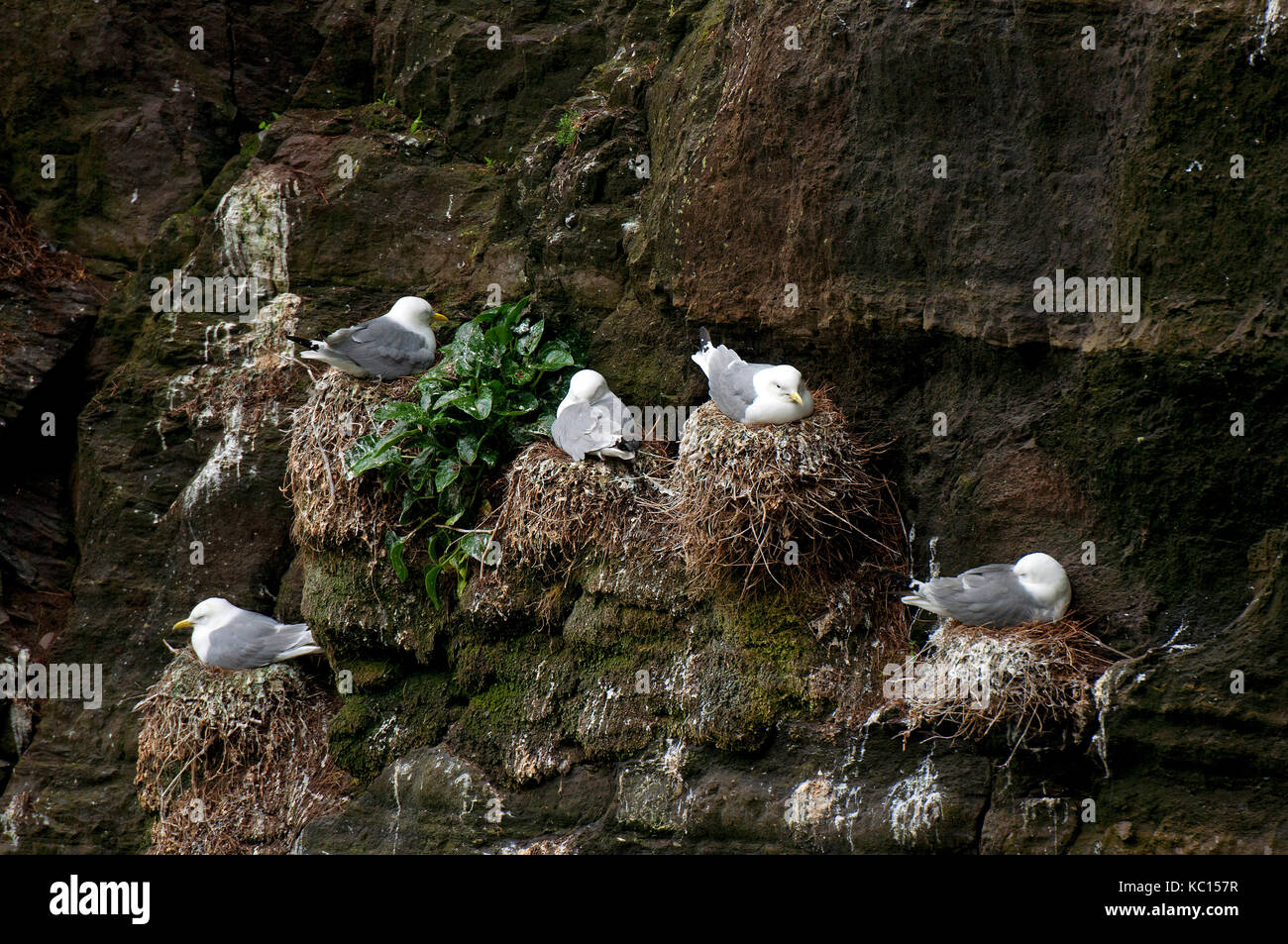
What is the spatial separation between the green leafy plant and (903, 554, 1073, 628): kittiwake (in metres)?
2.50

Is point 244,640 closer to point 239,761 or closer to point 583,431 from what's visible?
point 239,761

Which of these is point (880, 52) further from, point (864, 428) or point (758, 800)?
point (758, 800)

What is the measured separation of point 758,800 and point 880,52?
3.50 m

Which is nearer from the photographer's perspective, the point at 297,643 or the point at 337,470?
the point at 337,470

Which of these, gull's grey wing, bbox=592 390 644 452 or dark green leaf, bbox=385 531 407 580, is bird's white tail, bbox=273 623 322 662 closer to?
dark green leaf, bbox=385 531 407 580

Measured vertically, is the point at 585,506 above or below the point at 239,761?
above

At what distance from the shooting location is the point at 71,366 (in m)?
9.03

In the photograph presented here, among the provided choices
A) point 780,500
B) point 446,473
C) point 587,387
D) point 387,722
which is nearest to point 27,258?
point 446,473

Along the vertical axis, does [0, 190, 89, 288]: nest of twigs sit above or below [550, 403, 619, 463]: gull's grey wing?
above

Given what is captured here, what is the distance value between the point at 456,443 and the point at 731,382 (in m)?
1.78

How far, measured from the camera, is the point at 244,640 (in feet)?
23.9

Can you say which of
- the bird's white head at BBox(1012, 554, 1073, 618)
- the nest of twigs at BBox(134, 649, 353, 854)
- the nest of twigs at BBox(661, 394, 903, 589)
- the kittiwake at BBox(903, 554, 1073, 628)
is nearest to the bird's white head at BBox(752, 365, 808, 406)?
the nest of twigs at BBox(661, 394, 903, 589)

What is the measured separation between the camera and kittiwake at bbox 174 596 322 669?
23.9 feet

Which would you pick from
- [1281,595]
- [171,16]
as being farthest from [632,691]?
[171,16]
